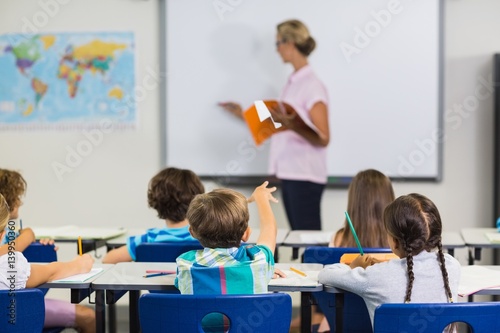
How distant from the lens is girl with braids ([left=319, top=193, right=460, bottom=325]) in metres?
2.25

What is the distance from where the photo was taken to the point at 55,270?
8.16 ft

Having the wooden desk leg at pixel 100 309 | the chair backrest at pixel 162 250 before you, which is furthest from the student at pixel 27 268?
the chair backrest at pixel 162 250

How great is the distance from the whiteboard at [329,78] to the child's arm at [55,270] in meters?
2.94

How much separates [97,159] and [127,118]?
15.8 inches

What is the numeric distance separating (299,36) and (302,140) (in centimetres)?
71

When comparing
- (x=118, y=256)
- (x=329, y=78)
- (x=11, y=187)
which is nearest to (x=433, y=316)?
(x=118, y=256)

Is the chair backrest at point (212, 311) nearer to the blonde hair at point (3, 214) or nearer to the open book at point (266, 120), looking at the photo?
the blonde hair at point (3, 214)

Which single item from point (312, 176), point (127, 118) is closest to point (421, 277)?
point (312, 176)

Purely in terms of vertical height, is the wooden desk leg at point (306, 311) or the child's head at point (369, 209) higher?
the child's head at point (369, 209)

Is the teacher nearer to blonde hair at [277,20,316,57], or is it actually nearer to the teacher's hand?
blonde hair at [277,20,316,57]

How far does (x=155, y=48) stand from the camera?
218 inches

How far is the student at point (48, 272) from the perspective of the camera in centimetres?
244

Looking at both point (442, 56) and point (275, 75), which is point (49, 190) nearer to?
point (275, 75)

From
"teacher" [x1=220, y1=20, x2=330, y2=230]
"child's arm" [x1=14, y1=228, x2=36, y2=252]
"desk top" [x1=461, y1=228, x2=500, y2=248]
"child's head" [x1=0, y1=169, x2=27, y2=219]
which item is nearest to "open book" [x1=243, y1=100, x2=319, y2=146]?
"teacher" [x1=220, y1=20, x2=330, y2=230]
